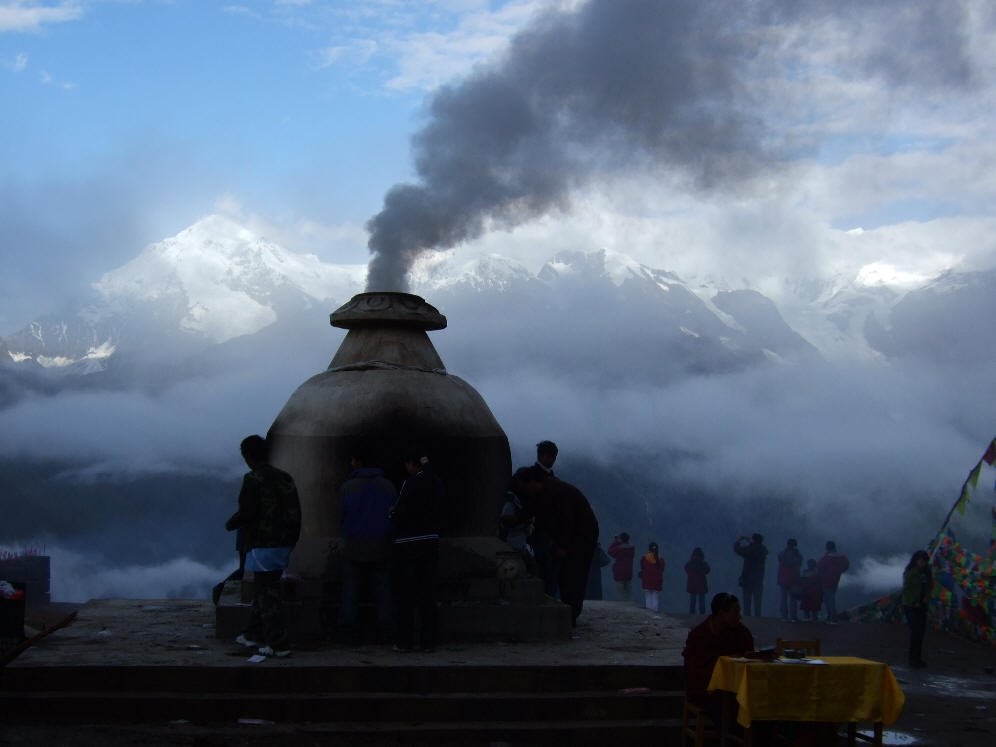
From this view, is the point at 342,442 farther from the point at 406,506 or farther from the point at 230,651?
the point at 230,651

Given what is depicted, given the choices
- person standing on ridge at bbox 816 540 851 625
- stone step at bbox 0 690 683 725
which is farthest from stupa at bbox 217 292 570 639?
person standing on ridge at bbox 816 540 851 625

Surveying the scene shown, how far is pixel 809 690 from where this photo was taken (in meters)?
7.36

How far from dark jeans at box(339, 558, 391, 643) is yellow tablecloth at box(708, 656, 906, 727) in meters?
3.55

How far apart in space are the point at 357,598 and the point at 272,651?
1.07m

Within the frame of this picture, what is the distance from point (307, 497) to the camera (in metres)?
11.2

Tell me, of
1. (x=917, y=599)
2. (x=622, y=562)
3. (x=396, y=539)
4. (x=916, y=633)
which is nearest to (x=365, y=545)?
(x=396, y=539)

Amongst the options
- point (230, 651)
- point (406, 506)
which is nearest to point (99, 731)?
point (230, 651)

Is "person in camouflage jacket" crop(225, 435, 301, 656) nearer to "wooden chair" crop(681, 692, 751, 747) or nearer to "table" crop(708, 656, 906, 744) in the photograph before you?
"wooden chair" crop(681, 692, 751, 747)

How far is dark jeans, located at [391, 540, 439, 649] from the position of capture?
385 inches

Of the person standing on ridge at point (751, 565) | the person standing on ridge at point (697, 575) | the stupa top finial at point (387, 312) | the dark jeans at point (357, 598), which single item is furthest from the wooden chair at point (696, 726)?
the person standing on ridge at point (697, 575)

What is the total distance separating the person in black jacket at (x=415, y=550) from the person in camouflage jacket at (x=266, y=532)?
2.97ft

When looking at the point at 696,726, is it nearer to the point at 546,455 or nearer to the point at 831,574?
the point at 546,455

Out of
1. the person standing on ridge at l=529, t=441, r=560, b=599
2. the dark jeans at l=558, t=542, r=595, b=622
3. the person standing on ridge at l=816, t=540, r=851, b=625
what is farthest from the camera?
the person standing on ridge at l=816, t=540, r=851, b=625

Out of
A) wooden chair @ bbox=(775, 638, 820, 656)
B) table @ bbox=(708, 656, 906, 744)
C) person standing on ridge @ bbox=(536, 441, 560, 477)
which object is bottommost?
table @ bbox=(708, 656, 906, 744)
